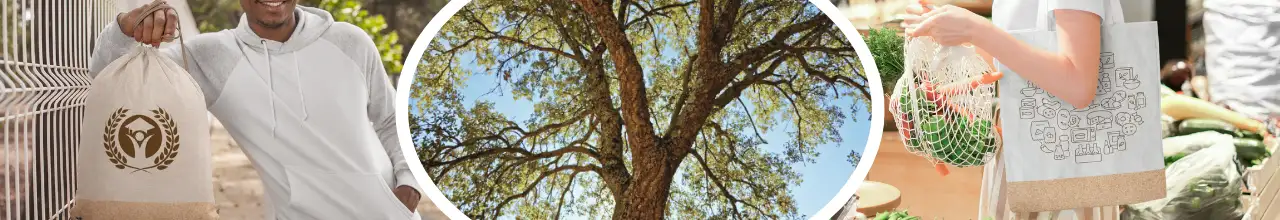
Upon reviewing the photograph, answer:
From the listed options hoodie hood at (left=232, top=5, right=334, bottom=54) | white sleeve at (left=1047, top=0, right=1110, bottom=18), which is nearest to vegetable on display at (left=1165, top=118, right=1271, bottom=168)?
white sleeve at (left=1047, top=0, right=1110, bottom=18)

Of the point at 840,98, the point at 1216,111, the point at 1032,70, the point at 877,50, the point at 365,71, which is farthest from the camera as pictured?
the point at 1216,111

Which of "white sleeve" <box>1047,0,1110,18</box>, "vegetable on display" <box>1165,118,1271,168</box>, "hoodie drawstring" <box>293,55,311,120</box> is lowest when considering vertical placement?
"vegetable on display" <box>1165,118,1271,168</box>

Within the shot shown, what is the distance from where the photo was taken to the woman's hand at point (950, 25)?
1282 mm

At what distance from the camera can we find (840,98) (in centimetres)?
176

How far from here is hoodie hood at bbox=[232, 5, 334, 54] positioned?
1445 mm

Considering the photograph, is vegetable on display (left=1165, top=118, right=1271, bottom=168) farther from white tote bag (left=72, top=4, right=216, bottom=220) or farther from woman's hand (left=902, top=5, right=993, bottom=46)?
white tote bag (left=72, top=4, right=216, bottom=220)

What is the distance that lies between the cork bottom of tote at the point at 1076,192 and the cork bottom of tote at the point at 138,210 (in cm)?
131

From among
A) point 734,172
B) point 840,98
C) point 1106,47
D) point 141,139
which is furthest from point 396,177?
point 1106,47

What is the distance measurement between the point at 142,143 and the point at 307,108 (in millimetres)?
256

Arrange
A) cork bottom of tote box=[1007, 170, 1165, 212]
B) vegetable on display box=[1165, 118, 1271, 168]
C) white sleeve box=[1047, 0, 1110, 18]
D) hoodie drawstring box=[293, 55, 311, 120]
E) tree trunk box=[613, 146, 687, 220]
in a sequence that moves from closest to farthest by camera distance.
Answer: white sleeve box=[1047, 0, 1110, 18] → cork bottom of tote box=[1007, 170, 1165, 212] → hoodie drawstring box=[293, 55, 311, 120] → tree trunk box=[613, 146, 687, 220] → vegetable on display box=[1165, 118, 1271, 168]

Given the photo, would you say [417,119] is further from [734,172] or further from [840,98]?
[840,98]

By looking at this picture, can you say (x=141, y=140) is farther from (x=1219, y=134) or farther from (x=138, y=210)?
(x=1219, y=134)

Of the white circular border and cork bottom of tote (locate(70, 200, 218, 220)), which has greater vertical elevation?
the white circular border

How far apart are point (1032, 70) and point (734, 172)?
0.72 metres
